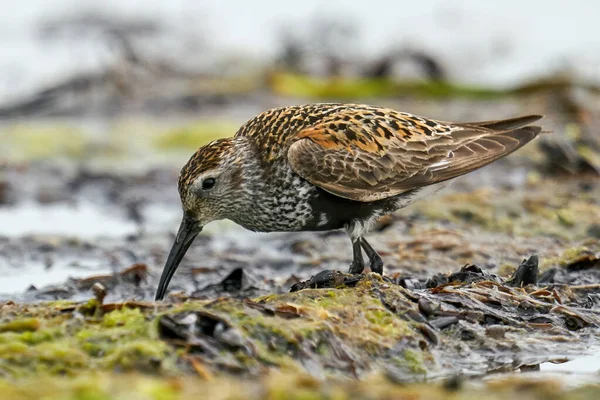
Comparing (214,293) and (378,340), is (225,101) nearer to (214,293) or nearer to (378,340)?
(214,293)

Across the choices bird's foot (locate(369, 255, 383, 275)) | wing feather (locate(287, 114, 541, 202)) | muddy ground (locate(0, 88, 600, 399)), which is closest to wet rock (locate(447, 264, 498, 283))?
muddy ground (locate(0, 88, 600, 399))

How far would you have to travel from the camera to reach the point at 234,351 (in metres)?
4.41

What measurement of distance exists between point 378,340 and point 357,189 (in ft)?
5.97

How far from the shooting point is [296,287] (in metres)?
5.82

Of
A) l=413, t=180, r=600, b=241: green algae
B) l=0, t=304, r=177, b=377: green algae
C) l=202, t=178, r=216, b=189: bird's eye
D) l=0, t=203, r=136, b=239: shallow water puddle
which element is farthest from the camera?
l=0, t=203, r=136, b=239: shallow water puddle

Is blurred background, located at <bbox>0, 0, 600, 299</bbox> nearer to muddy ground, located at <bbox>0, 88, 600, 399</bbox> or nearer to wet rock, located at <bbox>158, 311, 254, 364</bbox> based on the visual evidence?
muddy ground, located at <bbox>0, 88, 600, 399</bbox>

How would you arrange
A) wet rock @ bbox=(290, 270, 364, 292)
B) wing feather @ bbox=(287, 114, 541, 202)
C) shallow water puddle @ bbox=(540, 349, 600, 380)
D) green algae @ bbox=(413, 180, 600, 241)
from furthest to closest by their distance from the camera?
green algae @ bbox=(413, 180, 600, 241) → wing feather @ bbox=(287, 114, 541, 202) → wet rock @ bbox=(290, 270, 364, 292) → shallow water puddle @ bbox=(540, 349, 600, 380)

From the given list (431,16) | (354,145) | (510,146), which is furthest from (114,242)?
(431,16)

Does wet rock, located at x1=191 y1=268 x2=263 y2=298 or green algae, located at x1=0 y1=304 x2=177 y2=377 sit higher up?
green algae, located at x1=0 y1=304 x2=177 y2=377

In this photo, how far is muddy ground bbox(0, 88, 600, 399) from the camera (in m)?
4.26

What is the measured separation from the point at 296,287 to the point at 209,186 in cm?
122

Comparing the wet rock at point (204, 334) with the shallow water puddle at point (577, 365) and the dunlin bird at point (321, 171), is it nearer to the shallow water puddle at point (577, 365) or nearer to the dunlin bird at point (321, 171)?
the shallow water puddle at point (577, 365)

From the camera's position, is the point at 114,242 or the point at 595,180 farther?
the point at 595,180

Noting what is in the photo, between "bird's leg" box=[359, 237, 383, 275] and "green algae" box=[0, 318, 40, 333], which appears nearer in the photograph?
"green algae" box=[0, 318, 40, 333]
